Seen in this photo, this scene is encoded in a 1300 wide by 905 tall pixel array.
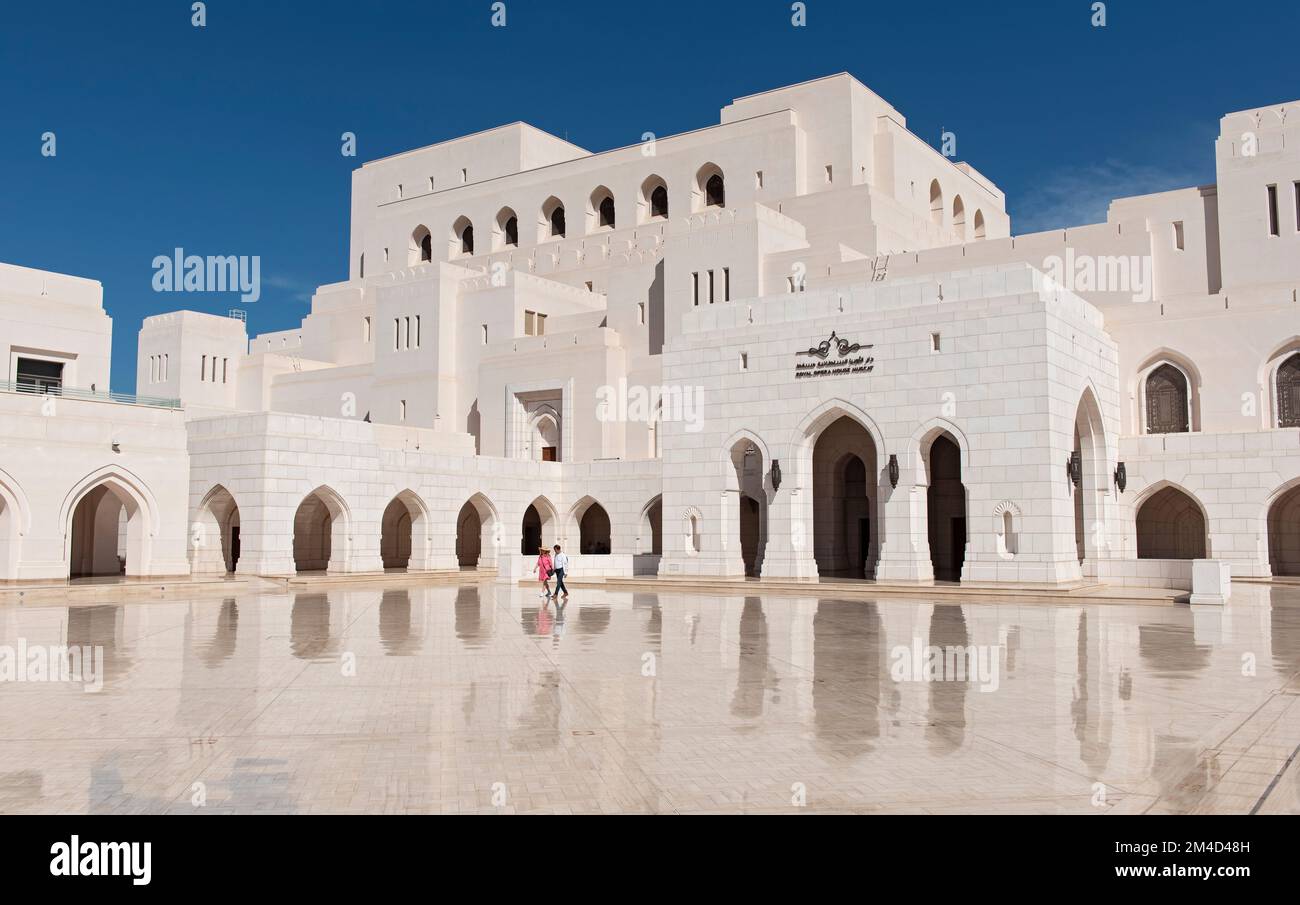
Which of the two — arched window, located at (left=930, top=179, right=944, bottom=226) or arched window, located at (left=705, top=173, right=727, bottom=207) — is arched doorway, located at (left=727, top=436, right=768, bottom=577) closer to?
arched window, located at (left=705, top=173, right=727, bottom=207)

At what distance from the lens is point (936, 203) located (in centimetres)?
5675

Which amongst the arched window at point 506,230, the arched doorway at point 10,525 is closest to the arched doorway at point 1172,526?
the arched doorway at point 10,525

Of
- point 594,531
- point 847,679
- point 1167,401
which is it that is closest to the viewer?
point 847,679

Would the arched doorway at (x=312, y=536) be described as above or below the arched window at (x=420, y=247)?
below

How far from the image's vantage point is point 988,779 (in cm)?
777

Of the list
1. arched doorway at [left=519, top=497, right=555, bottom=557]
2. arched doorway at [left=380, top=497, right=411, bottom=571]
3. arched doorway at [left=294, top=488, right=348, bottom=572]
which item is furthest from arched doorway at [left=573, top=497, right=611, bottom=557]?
arched doorway at [left=294, top=488, right=348, bottom=572]

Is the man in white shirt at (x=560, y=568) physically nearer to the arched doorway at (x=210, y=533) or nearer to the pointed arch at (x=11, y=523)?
the arched doorway at (x=210, y=533)

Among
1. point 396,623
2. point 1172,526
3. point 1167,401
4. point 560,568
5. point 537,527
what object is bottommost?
point 396,623

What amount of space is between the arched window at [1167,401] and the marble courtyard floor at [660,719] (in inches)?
655

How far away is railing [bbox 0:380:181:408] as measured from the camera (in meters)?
28.0

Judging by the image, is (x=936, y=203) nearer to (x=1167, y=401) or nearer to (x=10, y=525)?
(x=1167, y=401)

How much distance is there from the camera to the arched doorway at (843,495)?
1366 inches

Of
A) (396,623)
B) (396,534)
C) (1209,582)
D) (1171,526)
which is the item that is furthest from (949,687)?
(396,534)

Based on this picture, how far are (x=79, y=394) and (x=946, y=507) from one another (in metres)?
A: 25.6
